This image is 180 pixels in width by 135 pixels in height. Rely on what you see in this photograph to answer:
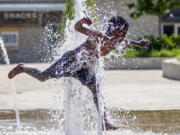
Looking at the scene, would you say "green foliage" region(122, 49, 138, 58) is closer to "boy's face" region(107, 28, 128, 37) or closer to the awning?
the awning

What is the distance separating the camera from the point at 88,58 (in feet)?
22.1

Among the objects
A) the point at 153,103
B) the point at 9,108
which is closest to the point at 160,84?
the point at 153,103

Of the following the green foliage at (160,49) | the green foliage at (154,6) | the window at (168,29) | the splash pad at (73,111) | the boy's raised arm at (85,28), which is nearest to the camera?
the boy's raised arm at (85,28)

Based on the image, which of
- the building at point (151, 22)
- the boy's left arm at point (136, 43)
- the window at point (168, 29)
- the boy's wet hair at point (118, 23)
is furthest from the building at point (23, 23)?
the boy's wet hair at point (118, 23)

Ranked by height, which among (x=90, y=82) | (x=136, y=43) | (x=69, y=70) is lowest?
(x=90, y=82)

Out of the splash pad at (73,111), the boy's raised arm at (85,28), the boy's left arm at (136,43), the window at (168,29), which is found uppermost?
the boy's raised arm at (85,28)

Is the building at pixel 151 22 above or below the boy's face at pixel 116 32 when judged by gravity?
below

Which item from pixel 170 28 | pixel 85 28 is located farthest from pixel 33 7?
pixel 85 28

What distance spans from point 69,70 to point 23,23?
77.3ft

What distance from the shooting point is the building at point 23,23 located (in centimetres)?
2927

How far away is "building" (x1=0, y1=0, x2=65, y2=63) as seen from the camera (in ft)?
96.0

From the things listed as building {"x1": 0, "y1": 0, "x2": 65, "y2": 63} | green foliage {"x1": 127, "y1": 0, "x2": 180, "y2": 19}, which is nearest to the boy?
green foliage {"x1": 127, "y1": 0, "x2": 180, "y2": 19}

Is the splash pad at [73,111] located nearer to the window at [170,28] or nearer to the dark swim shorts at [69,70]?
the dark swim shorts at [69,70]

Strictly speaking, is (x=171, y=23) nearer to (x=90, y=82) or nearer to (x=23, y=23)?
(x=23, y=23)
